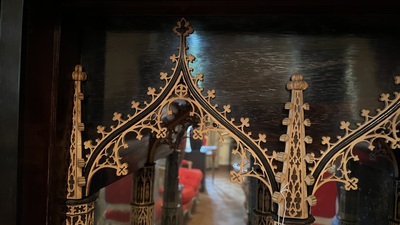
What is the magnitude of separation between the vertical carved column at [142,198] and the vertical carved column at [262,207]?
0.55 metres

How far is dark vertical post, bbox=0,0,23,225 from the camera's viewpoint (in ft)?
2.56

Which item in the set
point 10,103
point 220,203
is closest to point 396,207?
point 10,103

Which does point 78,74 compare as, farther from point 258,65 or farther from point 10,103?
point 258,65

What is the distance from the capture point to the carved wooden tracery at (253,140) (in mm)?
845

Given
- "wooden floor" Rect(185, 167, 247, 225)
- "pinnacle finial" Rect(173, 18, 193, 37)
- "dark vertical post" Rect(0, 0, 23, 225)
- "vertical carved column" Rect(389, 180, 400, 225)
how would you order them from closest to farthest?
"dark vertical post" Rect(0, 0, 23, 225)
"pinnacle finial" Rect(173, 18, 193, 37)
"vertical carved column" Rect(389, 180, 400, 225)
"wooden floor" Rect(185, 167, 247, 225)

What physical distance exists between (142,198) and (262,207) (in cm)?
62

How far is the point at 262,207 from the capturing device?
1.67 m

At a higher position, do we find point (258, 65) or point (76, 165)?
point (258, 65)

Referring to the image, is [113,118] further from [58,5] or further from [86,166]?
[58,5]

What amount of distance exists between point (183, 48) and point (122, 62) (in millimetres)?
182

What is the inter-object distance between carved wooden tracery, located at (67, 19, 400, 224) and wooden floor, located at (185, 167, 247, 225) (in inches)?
79.6

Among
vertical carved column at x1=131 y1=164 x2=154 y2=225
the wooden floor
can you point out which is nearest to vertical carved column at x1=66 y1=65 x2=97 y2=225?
vertical carved column at x1=131 y1=164 x2=154 y2=225

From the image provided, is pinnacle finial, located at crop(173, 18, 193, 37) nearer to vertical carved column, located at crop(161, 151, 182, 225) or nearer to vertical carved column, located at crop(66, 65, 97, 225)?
vertical carved column, located at crop(66, 65, 97, 225)

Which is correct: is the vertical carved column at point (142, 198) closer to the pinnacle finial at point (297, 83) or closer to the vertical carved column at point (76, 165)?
the vertical carved column at point (76, 165)
